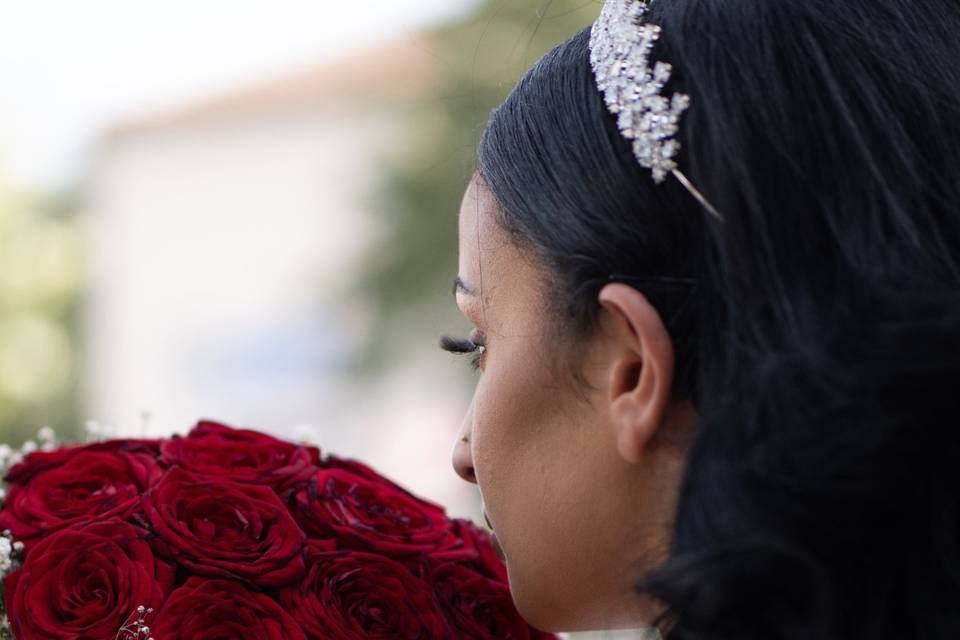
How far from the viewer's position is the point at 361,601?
1811mm

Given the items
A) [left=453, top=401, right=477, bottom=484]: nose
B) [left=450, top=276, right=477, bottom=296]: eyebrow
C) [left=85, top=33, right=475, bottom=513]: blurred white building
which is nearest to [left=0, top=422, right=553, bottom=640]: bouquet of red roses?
[left=453, top=401, right=477, bottom=484]: nose

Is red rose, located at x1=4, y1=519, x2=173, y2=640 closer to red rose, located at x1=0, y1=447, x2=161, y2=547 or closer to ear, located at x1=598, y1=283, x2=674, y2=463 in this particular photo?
red rose, located at x1=0, y1=447, x2=161, y2=547

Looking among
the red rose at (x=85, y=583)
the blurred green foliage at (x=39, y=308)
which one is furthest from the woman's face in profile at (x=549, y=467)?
the blurred green foliage at (x=39, y=308)

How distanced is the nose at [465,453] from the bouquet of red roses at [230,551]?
140mm

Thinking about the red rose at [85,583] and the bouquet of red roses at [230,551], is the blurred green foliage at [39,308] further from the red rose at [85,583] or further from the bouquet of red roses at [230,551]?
the red rose at [85,583]

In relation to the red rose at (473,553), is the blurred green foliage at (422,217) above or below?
below

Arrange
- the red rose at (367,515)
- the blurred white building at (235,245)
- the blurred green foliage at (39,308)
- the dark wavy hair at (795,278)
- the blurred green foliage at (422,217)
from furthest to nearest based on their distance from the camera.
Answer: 1. the blurred white building at (235,245)
2. the blurred green foliage at (39,308)
3. the blurred green foliage at (422,217)
4. the red rose at (367,515)
5. the dark wavy hair at (795,278)

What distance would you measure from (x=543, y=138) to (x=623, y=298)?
0.30 meters

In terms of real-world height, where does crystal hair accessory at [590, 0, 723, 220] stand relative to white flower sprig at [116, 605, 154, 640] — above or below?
above

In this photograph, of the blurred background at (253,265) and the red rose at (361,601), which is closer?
the red rose at (361,601)

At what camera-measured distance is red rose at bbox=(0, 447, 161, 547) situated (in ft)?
6.05

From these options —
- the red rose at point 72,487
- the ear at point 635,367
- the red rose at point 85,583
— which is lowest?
the red rose at point 85,583

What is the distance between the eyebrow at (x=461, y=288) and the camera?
1842mm

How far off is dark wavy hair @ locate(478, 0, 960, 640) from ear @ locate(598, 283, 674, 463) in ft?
0.10
